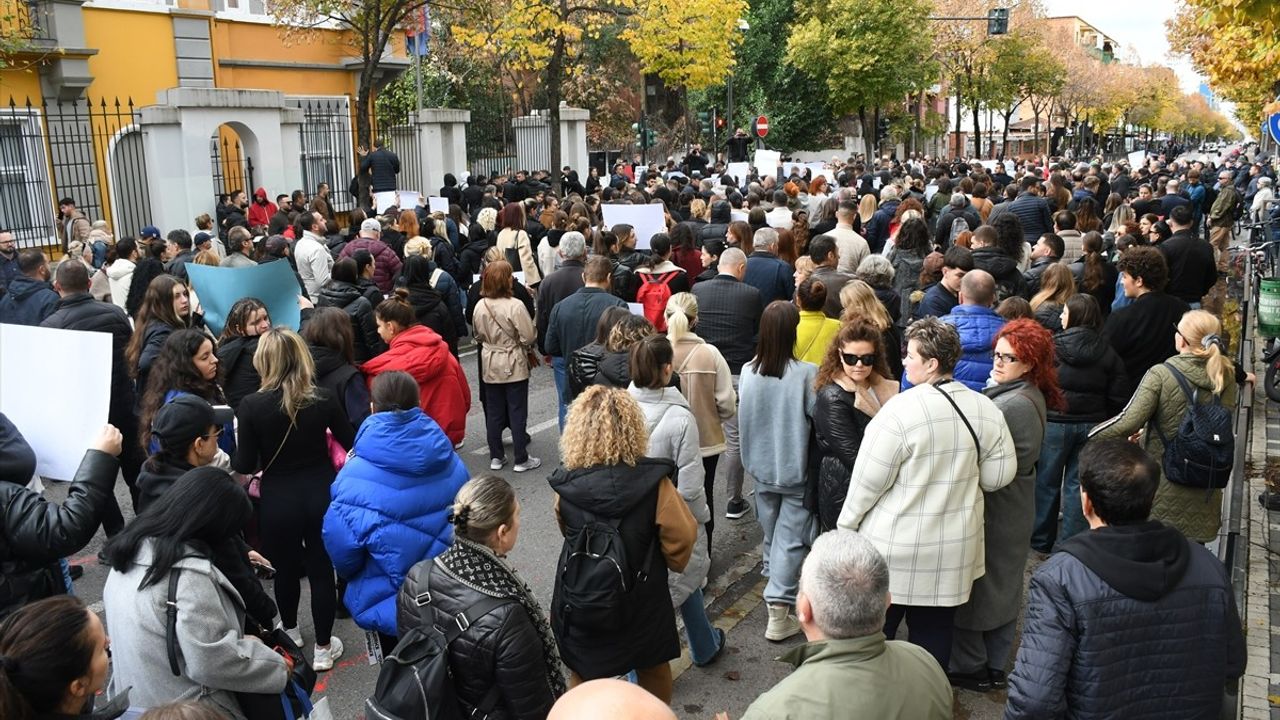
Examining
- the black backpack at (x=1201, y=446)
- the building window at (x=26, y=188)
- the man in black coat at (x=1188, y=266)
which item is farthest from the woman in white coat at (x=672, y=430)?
the building window at (x=26, y=188)

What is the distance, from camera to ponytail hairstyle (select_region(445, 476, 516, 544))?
10.8 ft

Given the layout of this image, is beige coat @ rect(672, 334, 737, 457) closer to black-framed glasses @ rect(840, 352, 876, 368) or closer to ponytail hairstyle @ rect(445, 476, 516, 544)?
black-framed glasses @ rect(840, 352, 876, 368)

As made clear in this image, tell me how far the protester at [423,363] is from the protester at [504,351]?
3.33 feet

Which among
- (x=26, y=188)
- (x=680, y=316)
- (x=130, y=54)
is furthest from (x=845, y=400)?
(x=130, y=54)

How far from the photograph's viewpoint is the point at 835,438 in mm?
4805

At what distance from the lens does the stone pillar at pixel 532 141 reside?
2622 cm

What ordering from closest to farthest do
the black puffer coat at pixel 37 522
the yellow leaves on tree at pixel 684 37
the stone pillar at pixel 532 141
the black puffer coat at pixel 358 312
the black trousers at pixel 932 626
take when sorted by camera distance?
the black puffer coat at pixel 37 522 → the black trousers at pixel 932 626 → the black puffer coat at pixel 358 312 → the yellow leaves on tree at pixel 684 37 → the stone pillar at pixel 532 141

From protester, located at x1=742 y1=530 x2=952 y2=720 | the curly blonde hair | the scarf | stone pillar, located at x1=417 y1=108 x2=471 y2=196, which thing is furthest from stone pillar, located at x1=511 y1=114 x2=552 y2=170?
protester, located at x1=742 y1=530 x2=952 y2=720

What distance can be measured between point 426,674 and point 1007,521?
2.92 m

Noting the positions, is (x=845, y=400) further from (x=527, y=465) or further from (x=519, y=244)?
(x=519, y=244)

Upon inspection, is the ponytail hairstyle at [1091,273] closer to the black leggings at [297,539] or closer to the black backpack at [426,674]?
the black leggings at [297,539]

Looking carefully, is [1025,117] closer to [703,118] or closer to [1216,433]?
[703,118]

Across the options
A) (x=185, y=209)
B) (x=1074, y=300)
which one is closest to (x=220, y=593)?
(x=1074, y=300)

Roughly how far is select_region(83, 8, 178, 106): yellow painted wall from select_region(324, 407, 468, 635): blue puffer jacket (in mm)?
18351
